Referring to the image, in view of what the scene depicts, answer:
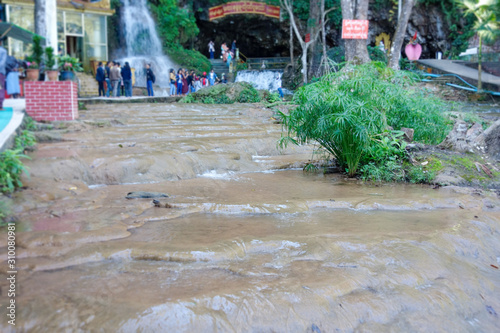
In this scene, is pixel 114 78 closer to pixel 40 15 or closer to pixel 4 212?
pixel 40 15

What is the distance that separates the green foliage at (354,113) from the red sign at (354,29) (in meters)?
8.13

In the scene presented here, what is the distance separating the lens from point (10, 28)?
40.1 ft

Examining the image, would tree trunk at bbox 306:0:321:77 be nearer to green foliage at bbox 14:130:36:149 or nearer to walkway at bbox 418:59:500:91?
walkway at bbox 418:59:500:91

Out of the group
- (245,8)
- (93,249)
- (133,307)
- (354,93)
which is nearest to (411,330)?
(133,307)

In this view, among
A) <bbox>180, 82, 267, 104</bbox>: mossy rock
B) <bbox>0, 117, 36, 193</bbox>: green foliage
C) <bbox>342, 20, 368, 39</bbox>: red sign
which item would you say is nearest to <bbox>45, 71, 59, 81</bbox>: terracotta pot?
<bbox>0, 117, 36, 193</bbox>: green foliage

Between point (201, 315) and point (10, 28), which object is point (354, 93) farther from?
point (10, 28)

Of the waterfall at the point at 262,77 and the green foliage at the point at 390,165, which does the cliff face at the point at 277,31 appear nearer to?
the waterfall at the point at 262,77

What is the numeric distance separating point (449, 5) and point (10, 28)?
28.1m

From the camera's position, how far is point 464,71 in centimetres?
2228

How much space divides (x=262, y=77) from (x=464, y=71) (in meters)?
11.0

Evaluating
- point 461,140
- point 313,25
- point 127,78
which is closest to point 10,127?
point 461,140

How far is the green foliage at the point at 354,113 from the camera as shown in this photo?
6.16m

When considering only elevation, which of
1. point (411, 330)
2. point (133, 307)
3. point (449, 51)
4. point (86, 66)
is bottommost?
point (411, 330)

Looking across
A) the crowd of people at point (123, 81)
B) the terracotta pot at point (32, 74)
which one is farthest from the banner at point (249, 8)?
the terracotta pot at point (32, 74)
